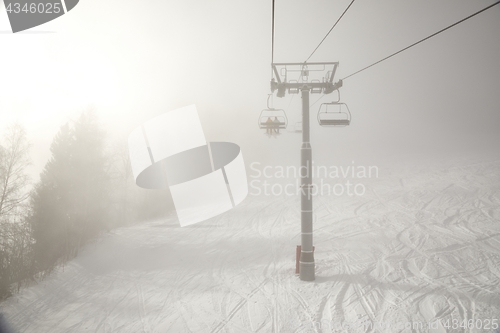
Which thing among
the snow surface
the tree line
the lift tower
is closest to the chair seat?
the lift tower

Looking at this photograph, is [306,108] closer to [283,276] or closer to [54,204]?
[283,276]

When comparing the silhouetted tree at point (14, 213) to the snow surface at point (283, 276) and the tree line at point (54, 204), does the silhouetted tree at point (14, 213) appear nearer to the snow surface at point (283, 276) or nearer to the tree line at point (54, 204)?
the tree line at point (54, 204)

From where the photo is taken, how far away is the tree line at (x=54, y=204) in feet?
45.3

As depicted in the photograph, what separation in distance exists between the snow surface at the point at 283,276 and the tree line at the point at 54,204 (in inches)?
53.5

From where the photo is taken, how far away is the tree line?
13.8 meters

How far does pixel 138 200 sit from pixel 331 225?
2021 centimetres

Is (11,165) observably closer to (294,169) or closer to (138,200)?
(138,200)

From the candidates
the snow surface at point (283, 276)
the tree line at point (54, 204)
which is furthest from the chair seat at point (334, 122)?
the tree line at point (54, 204)

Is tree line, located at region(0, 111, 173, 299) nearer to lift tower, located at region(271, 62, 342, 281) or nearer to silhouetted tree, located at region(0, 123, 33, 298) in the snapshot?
silhouetted tree, located at region(0, 123, 33, 298)

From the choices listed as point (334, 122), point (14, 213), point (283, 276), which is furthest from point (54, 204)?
point (334, 122)

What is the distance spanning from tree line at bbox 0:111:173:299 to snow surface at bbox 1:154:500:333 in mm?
1358

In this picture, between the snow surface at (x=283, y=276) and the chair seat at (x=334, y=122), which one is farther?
the chair seat at (x=334, y=122)

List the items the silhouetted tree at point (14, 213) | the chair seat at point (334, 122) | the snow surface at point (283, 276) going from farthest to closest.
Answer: the silhouetted tree at point (14, 213) → the chair seat at point (334, 122) → the snow surface at point (283, 276)

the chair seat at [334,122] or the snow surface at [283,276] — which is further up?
the chair seat at [334,122]
